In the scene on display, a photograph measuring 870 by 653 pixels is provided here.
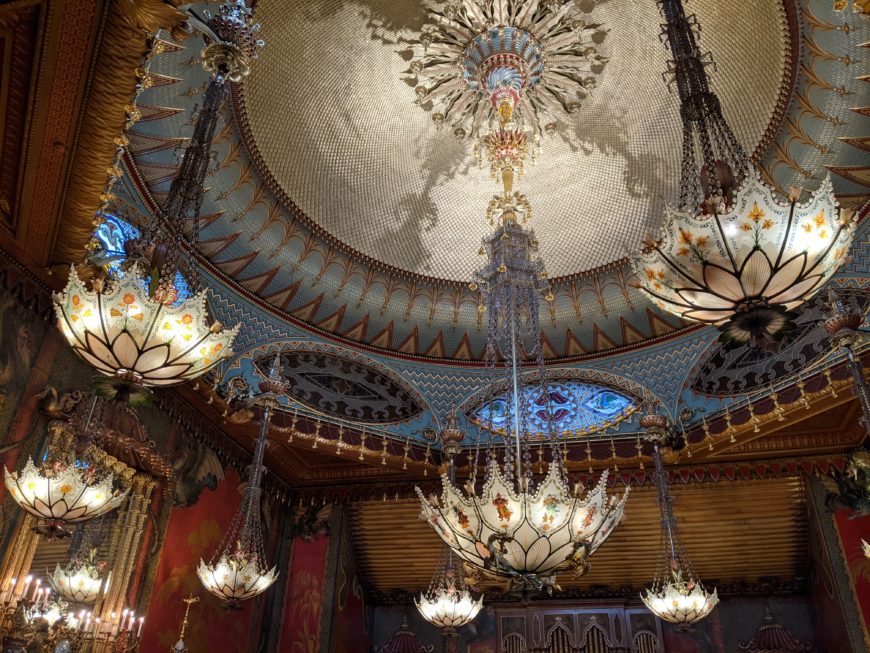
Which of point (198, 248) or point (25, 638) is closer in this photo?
point (25, 638)

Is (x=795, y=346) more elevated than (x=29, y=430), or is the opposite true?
(x=795, y=346)

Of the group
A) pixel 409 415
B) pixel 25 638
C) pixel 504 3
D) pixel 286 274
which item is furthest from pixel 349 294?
pixel 25 638

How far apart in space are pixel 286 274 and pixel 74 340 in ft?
26.7

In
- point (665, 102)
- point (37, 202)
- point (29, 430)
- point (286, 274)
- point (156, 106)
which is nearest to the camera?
point (37, 202)

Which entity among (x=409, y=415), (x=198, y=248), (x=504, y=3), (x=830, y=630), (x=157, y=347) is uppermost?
(x=504, y=3)

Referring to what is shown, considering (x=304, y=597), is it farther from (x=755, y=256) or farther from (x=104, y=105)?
(x=755, y=256)

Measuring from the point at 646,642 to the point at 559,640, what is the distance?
69.4 inches

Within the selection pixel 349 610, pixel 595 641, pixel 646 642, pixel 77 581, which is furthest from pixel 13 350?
pixel 646 642

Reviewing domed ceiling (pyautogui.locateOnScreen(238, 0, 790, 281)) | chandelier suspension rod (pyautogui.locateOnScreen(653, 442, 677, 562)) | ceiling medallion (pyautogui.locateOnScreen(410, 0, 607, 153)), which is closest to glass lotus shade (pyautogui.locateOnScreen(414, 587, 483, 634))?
chandelier suspension rod (pyautogui.locateOnScreen(653, 442, 677, 562))

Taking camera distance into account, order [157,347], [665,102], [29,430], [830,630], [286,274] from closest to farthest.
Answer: [157,347] < [29,430] < [830,630] < [665,102] < [286,274]

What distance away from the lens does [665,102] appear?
12086 mm

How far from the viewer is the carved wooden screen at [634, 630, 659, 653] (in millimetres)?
12836

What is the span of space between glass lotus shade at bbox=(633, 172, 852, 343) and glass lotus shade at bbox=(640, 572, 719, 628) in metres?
7.06

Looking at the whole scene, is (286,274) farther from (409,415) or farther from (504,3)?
(504,3)
